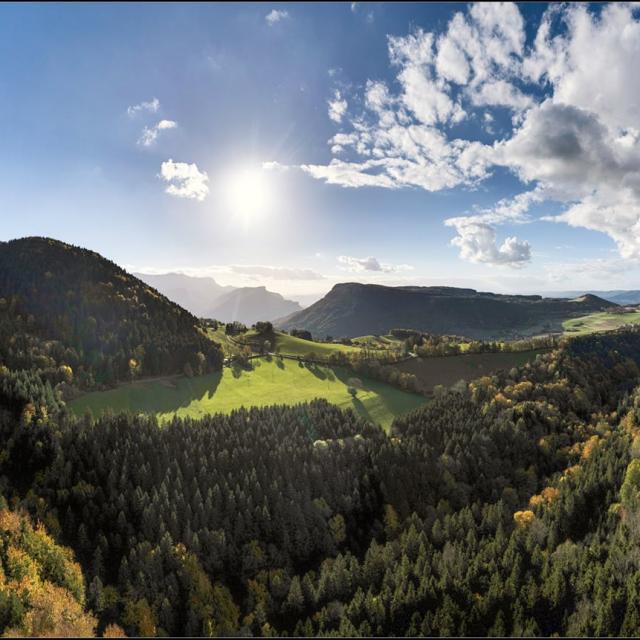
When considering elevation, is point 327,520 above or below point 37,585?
below

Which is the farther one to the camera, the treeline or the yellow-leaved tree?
the treeline

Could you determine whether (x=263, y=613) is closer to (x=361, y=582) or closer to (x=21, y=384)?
(x=361, y=582)

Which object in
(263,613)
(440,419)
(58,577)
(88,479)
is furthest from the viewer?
(440,419)

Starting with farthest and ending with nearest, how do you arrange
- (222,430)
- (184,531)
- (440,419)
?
(440,419) → (222,430) → (184,531)

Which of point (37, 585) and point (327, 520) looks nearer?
point (37, 585)

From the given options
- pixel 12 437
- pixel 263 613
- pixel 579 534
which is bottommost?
pixel 579 534

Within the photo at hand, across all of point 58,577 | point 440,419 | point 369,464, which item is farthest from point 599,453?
point 58,577

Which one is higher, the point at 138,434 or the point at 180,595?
the point at 138,434

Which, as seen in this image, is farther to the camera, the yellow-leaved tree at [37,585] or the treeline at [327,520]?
the treeline at [327,520]
